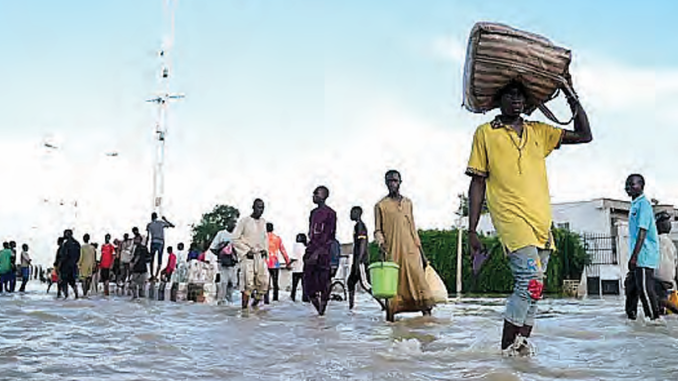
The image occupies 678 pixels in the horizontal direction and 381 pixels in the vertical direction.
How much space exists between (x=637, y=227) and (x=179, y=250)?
48.2 feet

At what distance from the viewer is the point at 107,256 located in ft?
68.1

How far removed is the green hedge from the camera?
25953mm

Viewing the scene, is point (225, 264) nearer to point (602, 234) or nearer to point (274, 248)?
point (274, 248)

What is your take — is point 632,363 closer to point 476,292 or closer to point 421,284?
point 421,284

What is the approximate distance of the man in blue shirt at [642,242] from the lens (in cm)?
811

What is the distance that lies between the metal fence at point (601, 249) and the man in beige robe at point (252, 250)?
20238 millimetres

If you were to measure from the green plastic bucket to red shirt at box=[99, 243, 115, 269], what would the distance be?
14.0m


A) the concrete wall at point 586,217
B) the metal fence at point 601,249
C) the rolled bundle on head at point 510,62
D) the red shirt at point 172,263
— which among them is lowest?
the red shirt at point 172,263

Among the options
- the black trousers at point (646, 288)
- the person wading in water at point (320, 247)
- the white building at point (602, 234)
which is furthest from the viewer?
the white building at point (602, 234)

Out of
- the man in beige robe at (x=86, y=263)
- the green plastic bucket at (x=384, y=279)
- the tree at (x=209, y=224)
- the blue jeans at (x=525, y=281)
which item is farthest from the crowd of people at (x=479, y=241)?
the tree at (x=209, y=224)

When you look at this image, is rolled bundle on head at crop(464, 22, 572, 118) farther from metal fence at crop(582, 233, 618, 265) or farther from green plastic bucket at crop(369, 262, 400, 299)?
metal fence at crop(582, 233, 618, 265)

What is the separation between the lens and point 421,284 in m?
8.84

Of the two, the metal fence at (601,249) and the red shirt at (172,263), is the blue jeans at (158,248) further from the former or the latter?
the metal fence at (601,249)

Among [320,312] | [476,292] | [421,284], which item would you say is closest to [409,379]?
[421,284]
